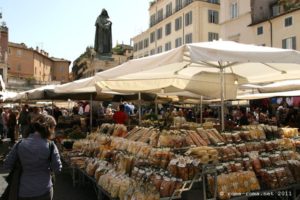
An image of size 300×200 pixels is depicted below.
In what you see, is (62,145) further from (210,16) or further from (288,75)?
(210,16)

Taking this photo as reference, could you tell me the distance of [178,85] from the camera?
959 cm

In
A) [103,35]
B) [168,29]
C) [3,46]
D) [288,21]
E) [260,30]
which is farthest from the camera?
[3,46]

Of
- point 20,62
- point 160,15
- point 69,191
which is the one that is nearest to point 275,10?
point 160,15

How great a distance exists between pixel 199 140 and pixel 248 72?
2.87m

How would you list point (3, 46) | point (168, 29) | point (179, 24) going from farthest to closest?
point (3, 46), point (168, 29), point (179, 24)

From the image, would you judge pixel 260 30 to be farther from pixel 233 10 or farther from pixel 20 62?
pixel 20 62

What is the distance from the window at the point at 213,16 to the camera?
44906mm

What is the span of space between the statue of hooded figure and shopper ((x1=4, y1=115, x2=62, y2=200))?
17569 mm

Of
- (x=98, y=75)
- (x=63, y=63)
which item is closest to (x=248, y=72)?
(x=98, y=75)

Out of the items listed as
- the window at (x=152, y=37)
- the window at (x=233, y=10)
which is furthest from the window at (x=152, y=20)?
the window at (x=233, y=10)

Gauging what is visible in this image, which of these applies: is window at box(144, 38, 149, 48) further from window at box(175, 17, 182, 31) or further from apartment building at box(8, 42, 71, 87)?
apartment building at box(8, 42, 71, 87)

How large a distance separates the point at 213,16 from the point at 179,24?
16.2 feet

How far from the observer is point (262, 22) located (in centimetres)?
3281

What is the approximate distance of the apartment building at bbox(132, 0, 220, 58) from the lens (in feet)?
146
